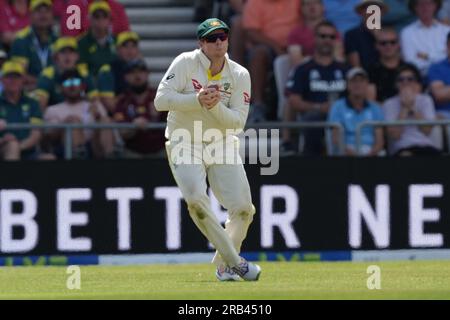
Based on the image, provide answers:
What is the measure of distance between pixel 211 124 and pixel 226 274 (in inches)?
50.7

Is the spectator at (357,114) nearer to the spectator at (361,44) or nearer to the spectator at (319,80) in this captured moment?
the spectator at (319,80)

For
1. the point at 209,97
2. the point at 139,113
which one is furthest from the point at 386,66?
the point at 209,97

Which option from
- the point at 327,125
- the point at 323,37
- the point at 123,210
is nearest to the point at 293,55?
the point at 323,37

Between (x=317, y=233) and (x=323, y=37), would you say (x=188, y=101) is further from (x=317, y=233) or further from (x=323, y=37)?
(x=323, y=37)

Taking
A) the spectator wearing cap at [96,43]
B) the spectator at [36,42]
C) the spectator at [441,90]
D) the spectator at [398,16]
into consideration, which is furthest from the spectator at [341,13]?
the spectator at [36,42]

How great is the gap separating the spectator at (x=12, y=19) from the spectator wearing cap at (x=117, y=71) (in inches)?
52.1

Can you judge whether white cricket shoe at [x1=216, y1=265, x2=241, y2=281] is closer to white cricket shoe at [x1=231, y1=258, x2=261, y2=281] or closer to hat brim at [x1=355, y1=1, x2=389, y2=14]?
white cricket shoe at [x1=231, y1=258, x2=261, y2=281]

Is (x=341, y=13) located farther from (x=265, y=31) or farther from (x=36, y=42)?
(x=36, y=42)

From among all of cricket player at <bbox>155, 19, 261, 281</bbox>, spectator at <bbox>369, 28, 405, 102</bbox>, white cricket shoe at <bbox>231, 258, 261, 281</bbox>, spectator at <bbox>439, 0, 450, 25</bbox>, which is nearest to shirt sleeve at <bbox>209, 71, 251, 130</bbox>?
cricket player at <bbox>155, 19, 261, 281</bbox>

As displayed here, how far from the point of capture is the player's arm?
11.6 metres

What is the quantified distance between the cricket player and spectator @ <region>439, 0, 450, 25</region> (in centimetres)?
648

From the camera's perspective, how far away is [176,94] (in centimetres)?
1165

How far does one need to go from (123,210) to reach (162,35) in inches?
179

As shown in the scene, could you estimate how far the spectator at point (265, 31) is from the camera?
56.7 feet
